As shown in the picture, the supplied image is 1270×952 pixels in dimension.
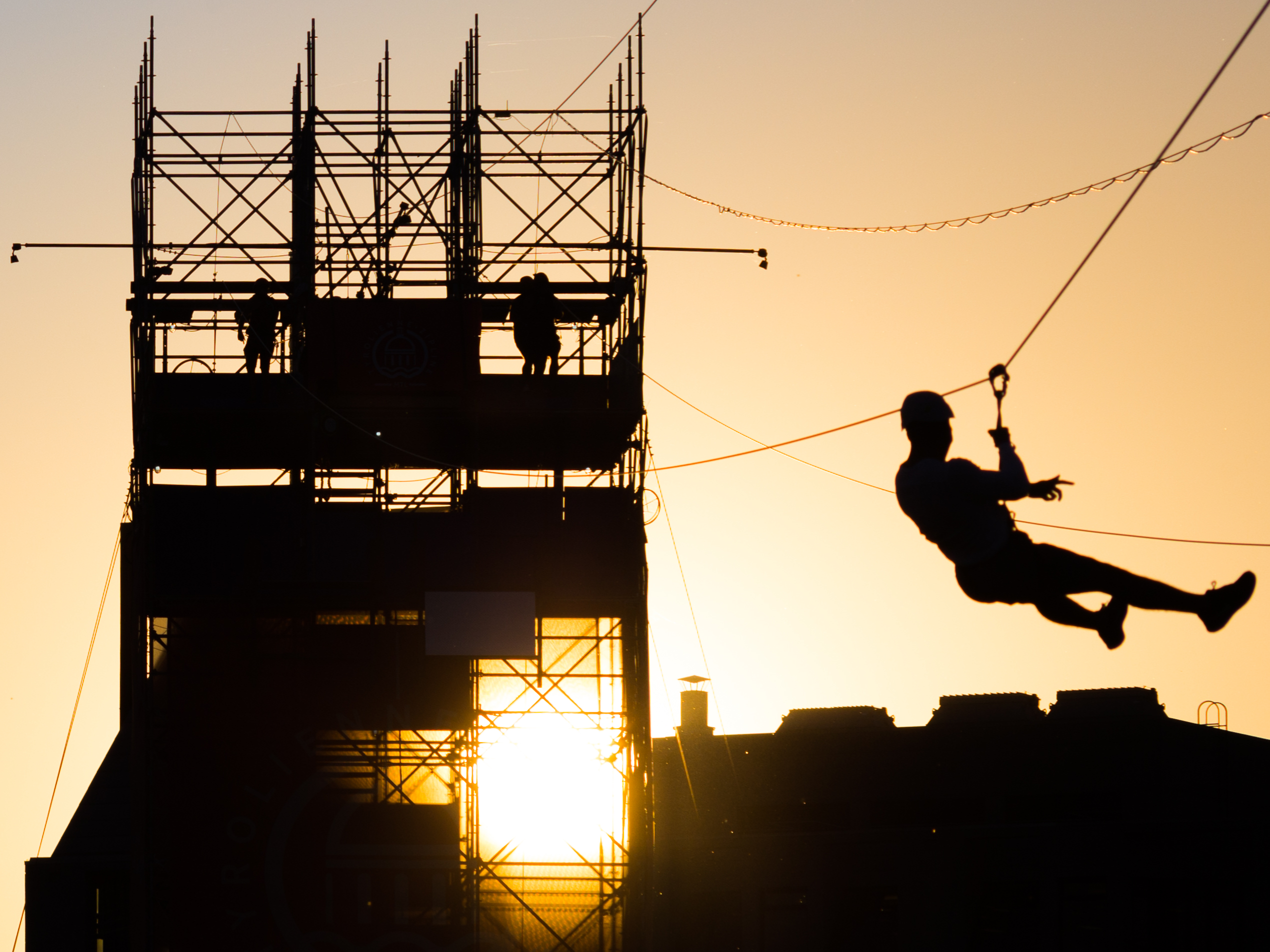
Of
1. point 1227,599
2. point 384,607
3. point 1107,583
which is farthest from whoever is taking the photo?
point 384,607

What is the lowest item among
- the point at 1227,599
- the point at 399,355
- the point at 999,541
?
the point at 1227,599

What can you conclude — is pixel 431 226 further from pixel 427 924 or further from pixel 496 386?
pixel 427 924

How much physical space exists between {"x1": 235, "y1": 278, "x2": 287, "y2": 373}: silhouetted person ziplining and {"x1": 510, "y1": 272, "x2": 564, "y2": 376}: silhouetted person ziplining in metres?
3.30

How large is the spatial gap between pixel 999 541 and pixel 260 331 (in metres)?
17.4

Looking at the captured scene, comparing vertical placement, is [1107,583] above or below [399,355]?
below

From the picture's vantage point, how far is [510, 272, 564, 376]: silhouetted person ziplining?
23.5 metres

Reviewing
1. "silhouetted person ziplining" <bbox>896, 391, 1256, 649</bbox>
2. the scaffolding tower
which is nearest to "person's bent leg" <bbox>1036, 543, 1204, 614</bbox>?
"silhouetted person ziplining" <bbox>896, 391, 1256, 649</bbox>

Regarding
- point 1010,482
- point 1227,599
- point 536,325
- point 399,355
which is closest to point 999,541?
point 1010,482

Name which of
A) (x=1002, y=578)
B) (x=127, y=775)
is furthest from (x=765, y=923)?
(x=1002, y=578)

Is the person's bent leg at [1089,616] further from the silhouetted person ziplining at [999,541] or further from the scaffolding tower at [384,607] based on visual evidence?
the scaffolding tower at [384,607]

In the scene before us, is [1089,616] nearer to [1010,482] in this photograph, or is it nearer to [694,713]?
[1010,482]

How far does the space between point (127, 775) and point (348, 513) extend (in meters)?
9.11

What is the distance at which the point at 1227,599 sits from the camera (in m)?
7.83

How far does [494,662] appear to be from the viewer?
23.2 metres
